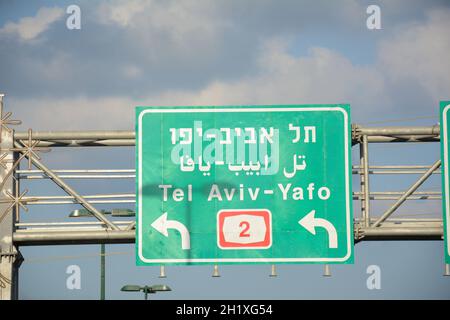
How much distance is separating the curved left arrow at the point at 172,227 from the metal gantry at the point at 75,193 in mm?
1835

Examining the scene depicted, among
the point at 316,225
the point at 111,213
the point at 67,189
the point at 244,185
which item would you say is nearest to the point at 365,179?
the point at 316,225

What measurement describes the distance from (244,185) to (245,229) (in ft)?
4.03

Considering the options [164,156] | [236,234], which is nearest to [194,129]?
[164,156]

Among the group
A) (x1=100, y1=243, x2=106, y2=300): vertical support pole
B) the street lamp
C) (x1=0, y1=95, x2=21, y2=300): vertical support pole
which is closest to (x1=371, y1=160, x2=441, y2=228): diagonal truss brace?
(x1=0, y1=95, x2=21, y2=300): vertical support pole

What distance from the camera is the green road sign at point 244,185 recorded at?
107 ft

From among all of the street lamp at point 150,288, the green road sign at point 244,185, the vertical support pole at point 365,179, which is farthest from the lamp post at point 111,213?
the vertical support pole at point 365,179

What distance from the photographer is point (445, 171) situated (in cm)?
3322

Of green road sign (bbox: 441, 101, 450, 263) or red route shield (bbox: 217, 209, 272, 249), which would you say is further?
green road sign (bbox: 441, 101, 450, 263)

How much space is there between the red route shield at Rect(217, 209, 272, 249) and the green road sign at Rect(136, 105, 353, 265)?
28 millimetres

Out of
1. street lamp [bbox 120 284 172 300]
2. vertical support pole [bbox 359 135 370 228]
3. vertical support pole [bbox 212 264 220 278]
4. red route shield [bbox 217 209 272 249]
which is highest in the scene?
vertical support pole [bbox 359 135 370 228]

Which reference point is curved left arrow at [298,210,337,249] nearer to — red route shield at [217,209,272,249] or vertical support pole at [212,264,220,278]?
red route shield at [217,209,272,249]

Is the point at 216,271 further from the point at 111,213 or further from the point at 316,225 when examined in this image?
the point at 111,213

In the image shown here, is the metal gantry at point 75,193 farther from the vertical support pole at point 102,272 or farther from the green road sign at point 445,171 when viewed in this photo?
the vertical support pole at point 102,272

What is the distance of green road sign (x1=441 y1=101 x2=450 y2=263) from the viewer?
3316cm
